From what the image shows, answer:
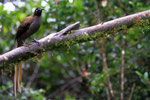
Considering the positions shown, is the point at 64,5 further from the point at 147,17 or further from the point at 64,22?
the point at 147,17

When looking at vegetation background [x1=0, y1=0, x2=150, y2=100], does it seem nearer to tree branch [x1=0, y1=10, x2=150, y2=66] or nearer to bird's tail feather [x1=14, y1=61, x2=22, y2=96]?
bird's tail feather [x1=14, y1=61, x2=22, y2=96]

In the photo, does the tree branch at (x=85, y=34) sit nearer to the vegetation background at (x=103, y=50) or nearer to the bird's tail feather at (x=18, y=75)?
the bird's tail feather at (x=18, y=75)

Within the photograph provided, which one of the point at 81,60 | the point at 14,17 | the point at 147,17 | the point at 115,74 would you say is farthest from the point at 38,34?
the point at 147,17

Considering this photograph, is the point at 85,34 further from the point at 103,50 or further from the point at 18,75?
the point at 103,50

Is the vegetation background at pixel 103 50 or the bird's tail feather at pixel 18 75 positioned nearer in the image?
the bird's tail feather at pixel 18 75

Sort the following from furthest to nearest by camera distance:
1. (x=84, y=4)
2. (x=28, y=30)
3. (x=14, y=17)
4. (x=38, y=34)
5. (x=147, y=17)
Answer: (x=38, y=34) < (x=14, y=17) < (x=84, y=4) < (x=28, y=30) < (x=147, y=17)

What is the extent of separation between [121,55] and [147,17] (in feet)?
5.10

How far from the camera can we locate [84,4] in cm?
412

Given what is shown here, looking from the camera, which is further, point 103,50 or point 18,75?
point 103,50

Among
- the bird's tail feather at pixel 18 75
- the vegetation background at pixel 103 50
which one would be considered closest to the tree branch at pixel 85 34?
the bird's tail feather at pixel 18 75

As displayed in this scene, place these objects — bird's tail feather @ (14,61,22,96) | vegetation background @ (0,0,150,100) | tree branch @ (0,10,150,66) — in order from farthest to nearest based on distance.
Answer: vegetation background @ (0,0,150,100) < bird's tail feather @ (14,61,22,96) < tree branch @ (0,10,150,66)

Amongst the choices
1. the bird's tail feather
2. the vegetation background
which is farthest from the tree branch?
the vegetation background

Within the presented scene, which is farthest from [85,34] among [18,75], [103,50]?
[103,50]

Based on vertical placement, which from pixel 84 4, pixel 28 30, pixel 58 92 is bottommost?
pixel 58 92
